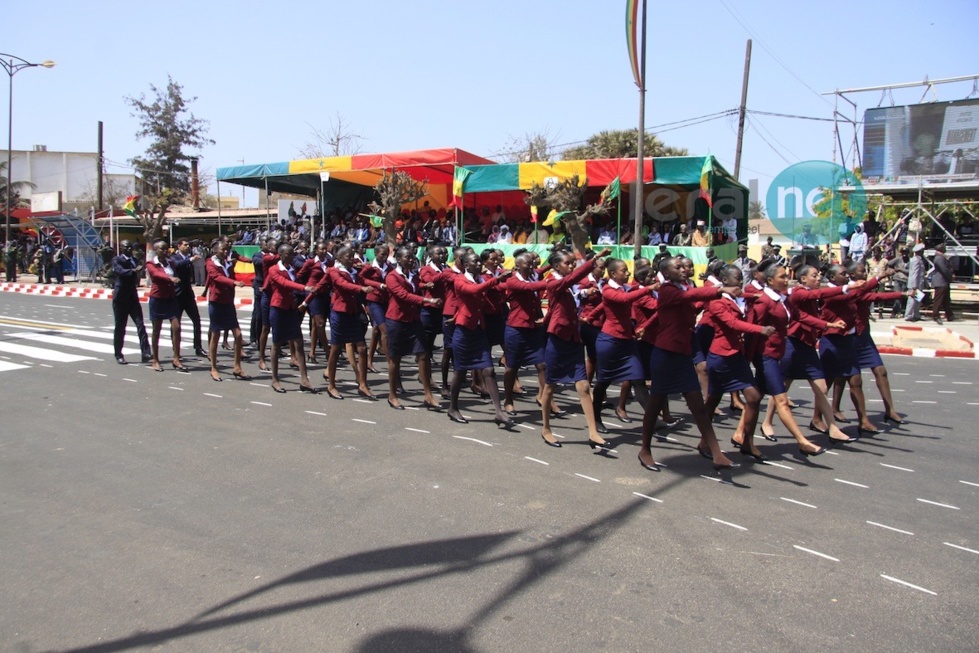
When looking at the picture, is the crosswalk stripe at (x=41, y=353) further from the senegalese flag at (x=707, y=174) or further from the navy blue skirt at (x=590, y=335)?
the senegalese flag at (x=707, y=174)

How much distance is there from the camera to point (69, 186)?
71.1m

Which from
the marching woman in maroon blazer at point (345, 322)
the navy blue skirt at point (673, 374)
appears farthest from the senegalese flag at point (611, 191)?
the navy blue skirt at point (673, 374)

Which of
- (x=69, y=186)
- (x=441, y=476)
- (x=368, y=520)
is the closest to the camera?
(x=368, y=520)

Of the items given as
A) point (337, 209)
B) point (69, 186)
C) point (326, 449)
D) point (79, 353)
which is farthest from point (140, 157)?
point (326, 449)

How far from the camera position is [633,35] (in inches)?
669

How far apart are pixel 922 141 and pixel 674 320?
1949cm

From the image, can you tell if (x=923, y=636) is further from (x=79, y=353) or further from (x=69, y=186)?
(x=69, y=186)

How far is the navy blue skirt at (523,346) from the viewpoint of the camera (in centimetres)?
787

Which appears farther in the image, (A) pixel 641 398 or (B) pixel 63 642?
(A) pixel 641 398

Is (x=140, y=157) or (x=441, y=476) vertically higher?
(x=140, y=157)

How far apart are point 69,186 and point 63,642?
78660 mm

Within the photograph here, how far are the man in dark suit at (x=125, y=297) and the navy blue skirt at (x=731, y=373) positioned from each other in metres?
8.84

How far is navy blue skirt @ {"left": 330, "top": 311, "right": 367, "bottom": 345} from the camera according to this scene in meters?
9.38

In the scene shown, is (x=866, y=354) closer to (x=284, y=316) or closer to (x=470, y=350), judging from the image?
(x=470, y=350)
